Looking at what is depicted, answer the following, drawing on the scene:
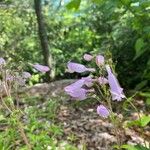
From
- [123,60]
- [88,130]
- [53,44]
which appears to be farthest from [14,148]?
[53,44]

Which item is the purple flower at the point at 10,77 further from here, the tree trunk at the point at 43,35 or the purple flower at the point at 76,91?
the tree trunk at the point at 43,35

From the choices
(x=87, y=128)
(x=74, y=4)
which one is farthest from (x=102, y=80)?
(x=87, y=128)

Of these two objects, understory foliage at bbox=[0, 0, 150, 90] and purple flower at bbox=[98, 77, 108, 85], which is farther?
understory foliage at bbox=[0, 0, 150, 90]

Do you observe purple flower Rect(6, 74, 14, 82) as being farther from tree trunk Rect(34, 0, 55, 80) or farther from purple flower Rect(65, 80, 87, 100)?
tree trunk Rect(34, 0, 55, 80)

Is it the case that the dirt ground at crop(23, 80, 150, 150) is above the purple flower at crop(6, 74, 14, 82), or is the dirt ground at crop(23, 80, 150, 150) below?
below

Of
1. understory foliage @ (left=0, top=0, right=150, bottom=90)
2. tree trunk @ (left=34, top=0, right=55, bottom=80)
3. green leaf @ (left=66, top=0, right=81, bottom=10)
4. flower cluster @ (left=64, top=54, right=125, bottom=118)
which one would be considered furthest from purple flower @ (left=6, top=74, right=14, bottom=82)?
tree trunk @ (left=34, top=0, right=55, bottom=80)

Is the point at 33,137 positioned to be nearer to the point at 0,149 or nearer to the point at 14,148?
the point at 0,149

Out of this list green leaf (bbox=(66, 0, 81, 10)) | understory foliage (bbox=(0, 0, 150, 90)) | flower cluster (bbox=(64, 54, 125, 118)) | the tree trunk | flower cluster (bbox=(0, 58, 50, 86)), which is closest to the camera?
flower cluster (bbox=(64, 54, 125, 118))

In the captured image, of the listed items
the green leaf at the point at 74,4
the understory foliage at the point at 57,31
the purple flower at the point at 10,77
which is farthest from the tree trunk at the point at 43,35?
the purple flower at the point at 10,77

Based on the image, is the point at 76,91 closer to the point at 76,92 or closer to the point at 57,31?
the point at 76,92

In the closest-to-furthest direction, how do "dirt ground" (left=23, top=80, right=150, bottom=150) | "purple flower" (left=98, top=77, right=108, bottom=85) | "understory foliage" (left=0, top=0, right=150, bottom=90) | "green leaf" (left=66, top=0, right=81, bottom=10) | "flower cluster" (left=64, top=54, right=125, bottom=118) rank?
"flower cluster" (left=64, top=54, right=125, bottom=118)
"purple flower" (left=98, top=77, right=108, bottom=85)
"green leaf" (left=66, top=0, right=81, bottom=10)
"dirt ground" (left=23, top=80, right=150, bottom=150)
"understory foliage" (left=0, top=0, right=150, bottom=90)

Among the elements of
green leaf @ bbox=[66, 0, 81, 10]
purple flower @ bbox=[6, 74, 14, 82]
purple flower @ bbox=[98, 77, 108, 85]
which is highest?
A: purple flower @ bbox=[98, 77, 108, 85]
